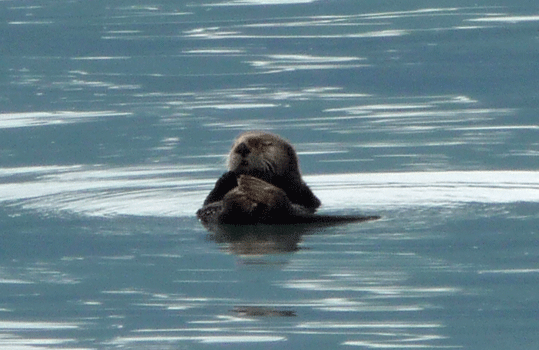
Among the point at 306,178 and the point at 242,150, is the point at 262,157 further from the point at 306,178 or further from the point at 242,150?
the point at 306,178

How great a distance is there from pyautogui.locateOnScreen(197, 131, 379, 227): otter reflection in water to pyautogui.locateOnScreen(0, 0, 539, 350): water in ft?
0.30

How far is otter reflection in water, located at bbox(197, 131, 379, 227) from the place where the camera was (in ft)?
21.2

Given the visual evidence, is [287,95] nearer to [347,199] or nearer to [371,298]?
[347,199]

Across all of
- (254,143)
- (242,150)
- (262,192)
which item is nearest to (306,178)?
(254,143)

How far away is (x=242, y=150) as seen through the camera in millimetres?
7008

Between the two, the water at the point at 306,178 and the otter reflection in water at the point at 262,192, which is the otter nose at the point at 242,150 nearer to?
the otter reflection in water at the point at 262,192

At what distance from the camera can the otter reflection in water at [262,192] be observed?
21.2 ft

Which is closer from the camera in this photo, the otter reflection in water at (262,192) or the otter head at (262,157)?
the otter reflection in water at (262,192)

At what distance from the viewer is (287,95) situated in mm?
12617

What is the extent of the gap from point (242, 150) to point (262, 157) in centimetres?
14

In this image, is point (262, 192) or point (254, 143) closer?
point (262, 192)

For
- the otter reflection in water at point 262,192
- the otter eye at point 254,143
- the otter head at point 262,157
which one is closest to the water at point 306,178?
the otter reflection in water at point 262,192

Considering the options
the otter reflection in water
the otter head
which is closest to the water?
the otter reflection in water

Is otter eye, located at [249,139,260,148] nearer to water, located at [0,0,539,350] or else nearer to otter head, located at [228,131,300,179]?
otter head, located at [228,131,300,179]
